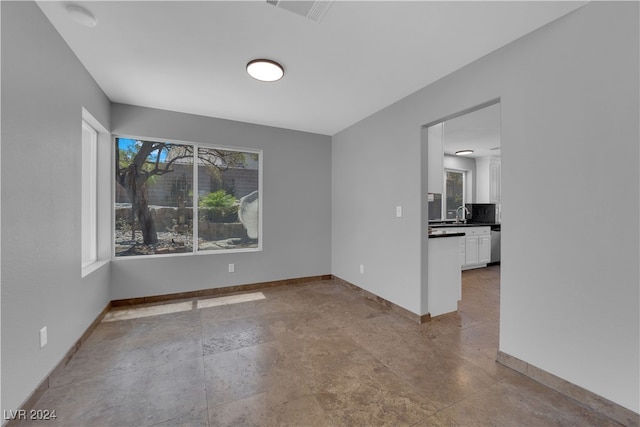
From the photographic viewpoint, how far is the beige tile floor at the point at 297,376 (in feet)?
5.27

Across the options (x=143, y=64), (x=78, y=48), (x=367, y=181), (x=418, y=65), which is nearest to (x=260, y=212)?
(x=367, y=181)

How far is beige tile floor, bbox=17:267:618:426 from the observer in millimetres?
1606

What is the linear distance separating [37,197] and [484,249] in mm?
6717

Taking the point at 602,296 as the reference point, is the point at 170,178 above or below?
above

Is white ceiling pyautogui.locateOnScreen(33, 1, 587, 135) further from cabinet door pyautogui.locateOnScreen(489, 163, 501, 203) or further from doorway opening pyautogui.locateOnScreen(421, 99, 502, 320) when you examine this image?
cabinet door pyautogui.locateOnScreen(489, 163, 501, 203)

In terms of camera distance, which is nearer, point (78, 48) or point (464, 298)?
point (78, 48)

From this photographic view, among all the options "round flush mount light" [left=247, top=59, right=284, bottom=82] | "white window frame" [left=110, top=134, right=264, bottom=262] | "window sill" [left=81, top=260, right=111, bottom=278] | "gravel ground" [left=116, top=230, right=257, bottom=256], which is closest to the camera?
"round flush mount light" [left=247, top=59, right=284, bottom=82]

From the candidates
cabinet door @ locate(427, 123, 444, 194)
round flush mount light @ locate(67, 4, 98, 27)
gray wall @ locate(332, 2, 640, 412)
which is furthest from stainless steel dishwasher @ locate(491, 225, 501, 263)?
round flush mount light @ locate(67, 4, 98, 27)

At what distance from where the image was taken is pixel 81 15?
1.79m

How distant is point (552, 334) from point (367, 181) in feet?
8.29

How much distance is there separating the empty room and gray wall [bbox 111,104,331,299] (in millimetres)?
53

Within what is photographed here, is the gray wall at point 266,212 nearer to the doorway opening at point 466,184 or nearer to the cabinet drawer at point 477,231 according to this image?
the doorway opening at point 466,184

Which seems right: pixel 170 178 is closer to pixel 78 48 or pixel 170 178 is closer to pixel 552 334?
pixel 78 48

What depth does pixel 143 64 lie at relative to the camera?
94.9 inches
